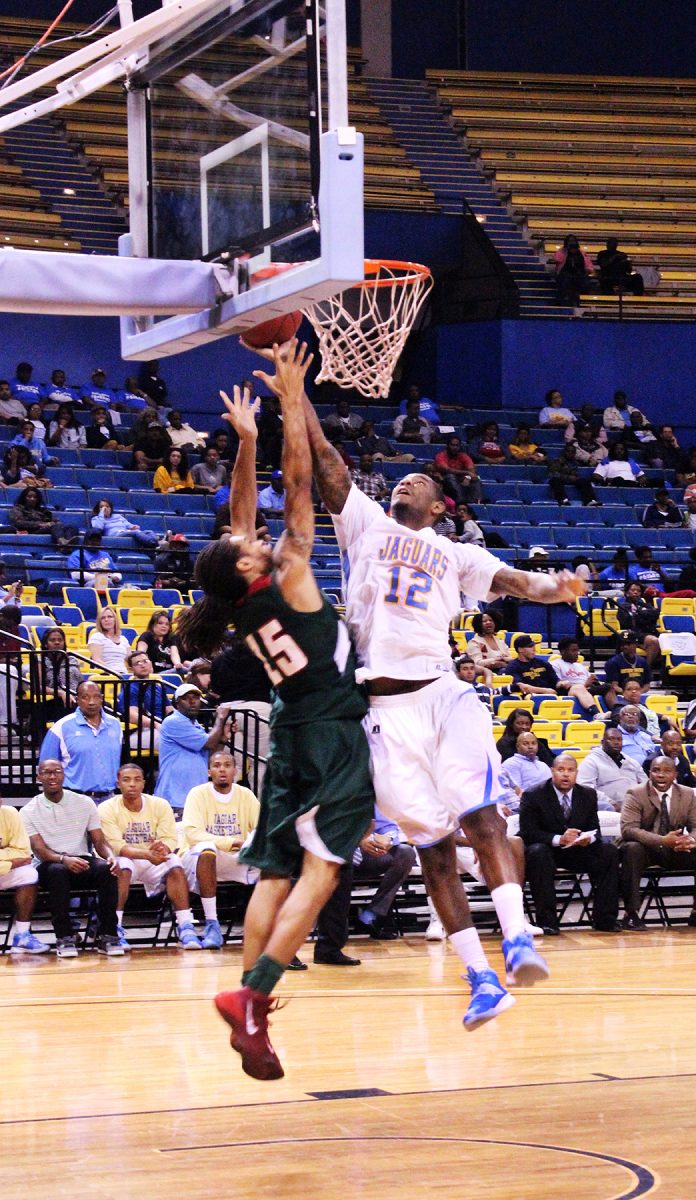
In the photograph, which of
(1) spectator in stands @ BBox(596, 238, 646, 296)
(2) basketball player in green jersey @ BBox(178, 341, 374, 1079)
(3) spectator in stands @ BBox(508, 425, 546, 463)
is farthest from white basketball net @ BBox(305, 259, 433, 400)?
(1) spectator in stands @ BBox(596, 238, 646, 296)

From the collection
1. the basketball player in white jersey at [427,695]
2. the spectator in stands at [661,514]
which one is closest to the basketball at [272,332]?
the basketball player in white jersey at [427,695]

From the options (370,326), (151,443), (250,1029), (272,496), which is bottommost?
(250,1029)

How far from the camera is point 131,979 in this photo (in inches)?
388

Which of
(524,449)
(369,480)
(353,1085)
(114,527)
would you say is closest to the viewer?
(353,1085)

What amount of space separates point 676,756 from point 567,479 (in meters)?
8.70

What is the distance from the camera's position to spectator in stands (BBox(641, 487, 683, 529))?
68.0 ft

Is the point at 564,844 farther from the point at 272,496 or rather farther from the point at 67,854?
the point at 272,496

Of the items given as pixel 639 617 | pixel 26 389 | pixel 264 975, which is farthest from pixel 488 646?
pixel 264 975

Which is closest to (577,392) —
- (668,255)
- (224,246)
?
(668,255)

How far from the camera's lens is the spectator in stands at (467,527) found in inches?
704

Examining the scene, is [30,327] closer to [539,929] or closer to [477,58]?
[477,58]

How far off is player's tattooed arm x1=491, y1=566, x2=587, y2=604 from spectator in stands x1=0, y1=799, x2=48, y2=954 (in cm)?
548

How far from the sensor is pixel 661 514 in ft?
68.1

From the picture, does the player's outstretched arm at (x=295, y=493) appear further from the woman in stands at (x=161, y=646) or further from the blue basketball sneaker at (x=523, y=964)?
the woman in stands at (x=161, y=646)
